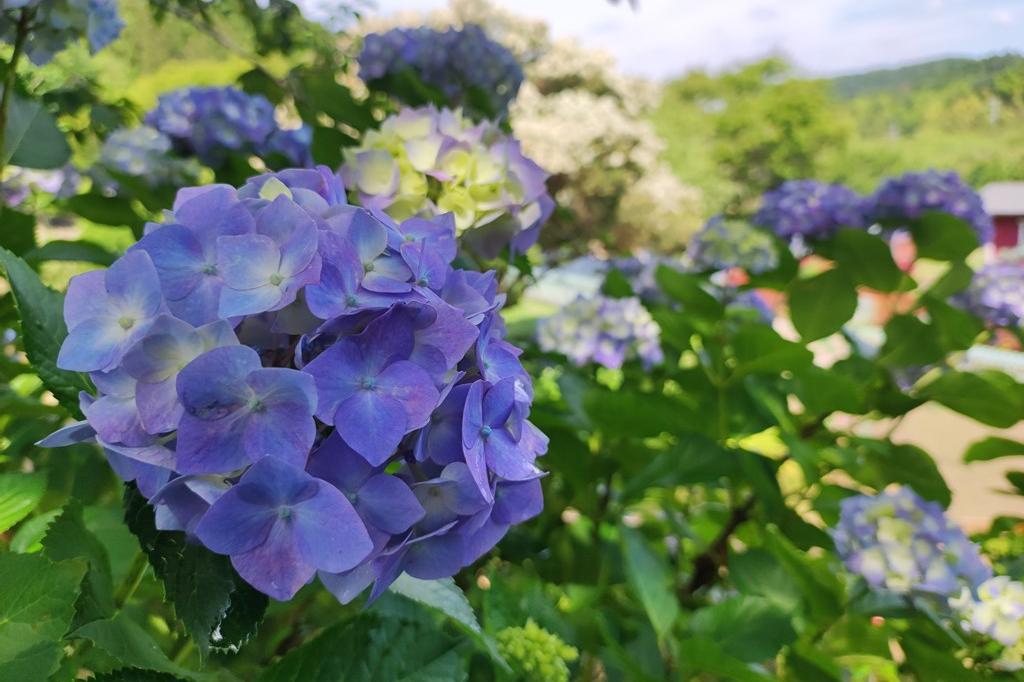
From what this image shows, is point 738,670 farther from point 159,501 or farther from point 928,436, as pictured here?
Result: point 928,436

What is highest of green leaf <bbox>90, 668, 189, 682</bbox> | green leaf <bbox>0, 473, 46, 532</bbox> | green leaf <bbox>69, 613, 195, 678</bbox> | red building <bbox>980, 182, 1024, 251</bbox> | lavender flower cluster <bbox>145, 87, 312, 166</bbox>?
lavender flower cluster <bbox>145, 87, 312, 166</bbox>

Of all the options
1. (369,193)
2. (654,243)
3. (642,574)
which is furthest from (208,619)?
(654,243)

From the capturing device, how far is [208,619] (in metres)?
0.29

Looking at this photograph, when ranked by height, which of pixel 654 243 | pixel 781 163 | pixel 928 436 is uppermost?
pixel 928 436

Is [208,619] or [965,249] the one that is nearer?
[208,619]

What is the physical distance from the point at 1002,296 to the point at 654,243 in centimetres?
582

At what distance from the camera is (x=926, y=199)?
103 centimetres

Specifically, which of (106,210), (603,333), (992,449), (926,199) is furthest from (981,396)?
(106,210)

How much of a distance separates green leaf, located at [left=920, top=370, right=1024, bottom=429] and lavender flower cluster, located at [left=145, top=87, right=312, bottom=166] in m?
0.76

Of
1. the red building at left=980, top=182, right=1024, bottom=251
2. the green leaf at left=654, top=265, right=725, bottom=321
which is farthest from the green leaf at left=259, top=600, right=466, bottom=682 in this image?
the red building at left=980, top=182, right=1024, bottom=251

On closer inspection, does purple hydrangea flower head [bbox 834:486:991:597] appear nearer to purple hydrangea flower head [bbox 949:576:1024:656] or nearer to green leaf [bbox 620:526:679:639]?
purple hydrangea flower head [bbox 949:576:1024:656]

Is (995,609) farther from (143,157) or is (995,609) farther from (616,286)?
(143,157)

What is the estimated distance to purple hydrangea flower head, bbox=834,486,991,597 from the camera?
0.62 m

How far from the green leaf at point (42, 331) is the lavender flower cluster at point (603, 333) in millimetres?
594
